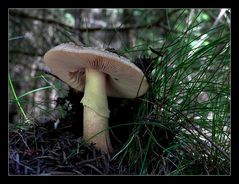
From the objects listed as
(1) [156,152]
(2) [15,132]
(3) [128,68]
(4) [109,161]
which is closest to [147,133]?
(1) [156,152]

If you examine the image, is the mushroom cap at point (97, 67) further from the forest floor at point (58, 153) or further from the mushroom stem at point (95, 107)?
the forest floor at point (58, 153)

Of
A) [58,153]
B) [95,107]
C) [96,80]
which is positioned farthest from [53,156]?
[96,80]

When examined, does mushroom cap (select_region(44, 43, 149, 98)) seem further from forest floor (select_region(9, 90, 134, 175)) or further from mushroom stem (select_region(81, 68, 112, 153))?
forest floor (select_region(9, 90, 134, 175))

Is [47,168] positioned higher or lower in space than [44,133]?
lower

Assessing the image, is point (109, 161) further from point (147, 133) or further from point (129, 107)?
point (129, 107)

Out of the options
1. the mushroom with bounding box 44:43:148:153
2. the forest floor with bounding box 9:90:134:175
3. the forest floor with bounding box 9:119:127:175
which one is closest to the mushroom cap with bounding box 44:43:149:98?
the mushroom with bounding box 44:43:148:153
